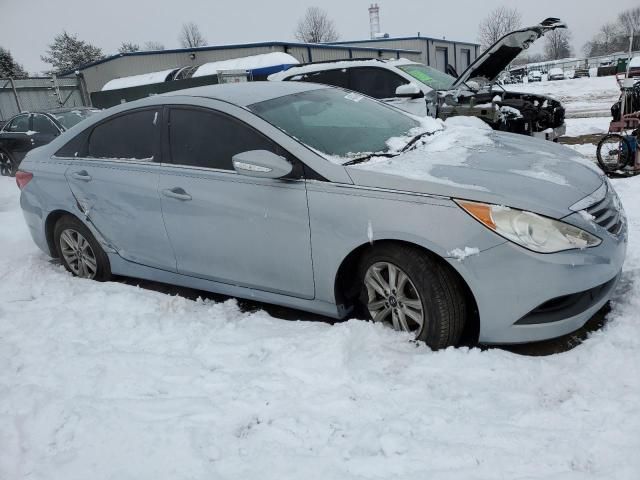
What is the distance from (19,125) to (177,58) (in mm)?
16430

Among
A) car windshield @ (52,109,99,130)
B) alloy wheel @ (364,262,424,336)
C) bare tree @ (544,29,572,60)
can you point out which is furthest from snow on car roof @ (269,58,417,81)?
bare tree @ (544,29,572,60)

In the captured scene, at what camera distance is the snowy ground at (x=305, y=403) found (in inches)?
75.2

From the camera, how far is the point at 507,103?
7.88 metres

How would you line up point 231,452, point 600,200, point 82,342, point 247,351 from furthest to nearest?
point 82,342 < point 247,351 < point 600,200 < point 231,452

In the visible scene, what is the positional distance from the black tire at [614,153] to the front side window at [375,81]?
3.19 meters

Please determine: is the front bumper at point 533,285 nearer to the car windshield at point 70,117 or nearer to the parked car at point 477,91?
the parked car at point 477,91

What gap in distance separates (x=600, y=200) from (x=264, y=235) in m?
1.88

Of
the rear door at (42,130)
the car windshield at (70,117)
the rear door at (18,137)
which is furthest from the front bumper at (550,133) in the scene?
the rear door at (18,137)

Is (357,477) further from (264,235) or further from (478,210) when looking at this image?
(264,235)

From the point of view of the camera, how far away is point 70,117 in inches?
388

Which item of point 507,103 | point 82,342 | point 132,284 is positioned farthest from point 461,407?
point 507,103

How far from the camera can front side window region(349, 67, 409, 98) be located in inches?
323

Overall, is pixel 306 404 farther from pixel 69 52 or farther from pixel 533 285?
pixel 69 52

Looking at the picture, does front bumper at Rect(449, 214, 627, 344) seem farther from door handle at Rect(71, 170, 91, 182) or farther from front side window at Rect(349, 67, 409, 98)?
front side window at Rect(349, 67, 409, 98)
